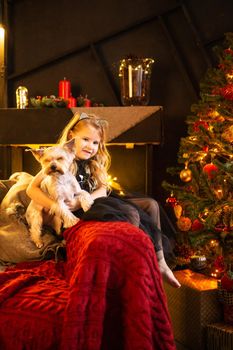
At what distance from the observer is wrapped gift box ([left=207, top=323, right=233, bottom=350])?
2.02 meters

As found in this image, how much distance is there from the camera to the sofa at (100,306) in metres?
1.35

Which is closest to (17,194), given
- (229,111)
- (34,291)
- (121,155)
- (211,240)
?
(34,291)

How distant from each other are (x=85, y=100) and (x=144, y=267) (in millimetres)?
2102

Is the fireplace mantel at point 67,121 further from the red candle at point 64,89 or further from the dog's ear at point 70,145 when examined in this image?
the dog's ear at point 70,145

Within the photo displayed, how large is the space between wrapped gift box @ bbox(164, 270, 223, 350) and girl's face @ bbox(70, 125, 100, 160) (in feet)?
2.70

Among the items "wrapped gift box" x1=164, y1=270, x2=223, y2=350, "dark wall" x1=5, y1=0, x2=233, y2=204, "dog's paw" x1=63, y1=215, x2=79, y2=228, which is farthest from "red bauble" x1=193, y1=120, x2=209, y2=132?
"dog's paw" x1=63, y1=215, x2=79, y2=228

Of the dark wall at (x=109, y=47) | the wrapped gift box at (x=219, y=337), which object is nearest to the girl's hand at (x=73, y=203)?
the wrapped gift box at (x=219, y=337)

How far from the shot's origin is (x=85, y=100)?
3.32 metres

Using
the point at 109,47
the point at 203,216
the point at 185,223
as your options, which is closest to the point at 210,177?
the point at 203,216

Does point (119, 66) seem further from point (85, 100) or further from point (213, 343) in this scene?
point (213, 343)

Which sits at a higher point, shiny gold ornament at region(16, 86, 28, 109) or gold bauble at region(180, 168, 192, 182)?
shiny gold ornament at region(16, 86, 28, 109)

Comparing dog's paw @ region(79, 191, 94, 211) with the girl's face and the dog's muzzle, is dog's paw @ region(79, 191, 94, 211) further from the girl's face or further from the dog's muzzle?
the girl's face

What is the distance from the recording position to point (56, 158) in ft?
6.45

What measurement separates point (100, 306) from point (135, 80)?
2149 millimetres
